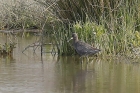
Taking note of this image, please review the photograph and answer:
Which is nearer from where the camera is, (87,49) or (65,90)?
(65,90)

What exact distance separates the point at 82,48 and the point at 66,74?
2.15 metres

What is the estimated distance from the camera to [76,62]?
12.6m

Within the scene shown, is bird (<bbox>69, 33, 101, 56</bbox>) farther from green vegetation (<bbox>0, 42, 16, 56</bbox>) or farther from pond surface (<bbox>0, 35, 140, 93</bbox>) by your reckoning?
green vegetation (<bbox>0, 42, 16, 56</bbox>)

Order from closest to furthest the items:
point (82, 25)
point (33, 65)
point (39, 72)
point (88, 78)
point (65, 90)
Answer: point (65, 90), point (88, 78), point (39, 72), point (33, 65), point (82, 25)

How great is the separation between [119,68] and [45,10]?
124 inches

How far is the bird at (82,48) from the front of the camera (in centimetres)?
1263

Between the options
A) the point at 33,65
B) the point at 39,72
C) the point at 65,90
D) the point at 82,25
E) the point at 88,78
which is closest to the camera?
the point at 65,90

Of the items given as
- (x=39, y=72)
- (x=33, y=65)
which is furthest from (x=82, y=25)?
(x=39, y=72)

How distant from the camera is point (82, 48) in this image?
1273cm

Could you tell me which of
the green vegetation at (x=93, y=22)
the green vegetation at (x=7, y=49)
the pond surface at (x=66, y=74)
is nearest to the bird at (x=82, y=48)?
the pond surface at (x=66, y=74)

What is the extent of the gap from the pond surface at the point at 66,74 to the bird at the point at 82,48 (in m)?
0.23

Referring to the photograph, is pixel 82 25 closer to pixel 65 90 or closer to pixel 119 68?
pixel 119 68

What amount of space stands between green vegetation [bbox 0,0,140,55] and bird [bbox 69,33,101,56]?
1.78 ft

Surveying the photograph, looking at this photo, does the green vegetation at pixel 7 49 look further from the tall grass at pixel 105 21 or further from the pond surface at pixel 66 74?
the tall grass at pixel 105 21
